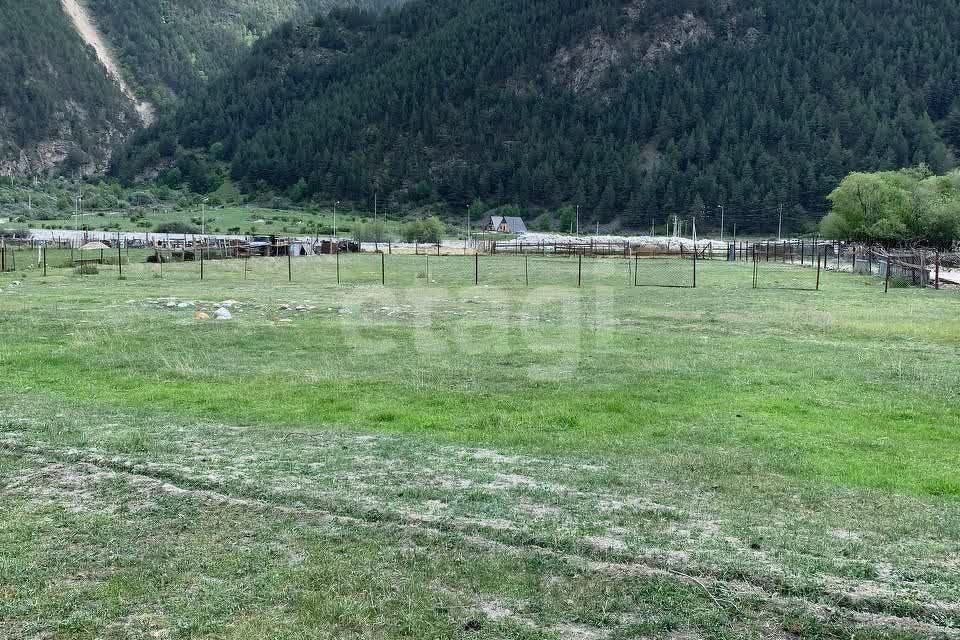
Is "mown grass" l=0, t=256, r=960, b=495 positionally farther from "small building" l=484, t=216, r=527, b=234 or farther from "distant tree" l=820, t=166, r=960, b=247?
"small building" l=484, t=216, r=527, b=234

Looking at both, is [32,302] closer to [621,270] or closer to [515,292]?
[515,292]

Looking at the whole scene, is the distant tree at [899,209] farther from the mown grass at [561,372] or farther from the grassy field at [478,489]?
the grassy field at [478,489]

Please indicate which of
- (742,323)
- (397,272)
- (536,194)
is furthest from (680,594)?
(536,194)

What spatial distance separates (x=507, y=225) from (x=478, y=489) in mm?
146551

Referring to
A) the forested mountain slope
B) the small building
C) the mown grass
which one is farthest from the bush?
the mown grass

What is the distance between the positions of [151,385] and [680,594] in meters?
10.2

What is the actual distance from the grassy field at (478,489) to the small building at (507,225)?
134294mm

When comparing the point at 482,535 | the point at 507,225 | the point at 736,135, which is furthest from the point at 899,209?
the point at 736,135

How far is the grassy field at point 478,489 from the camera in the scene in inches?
195

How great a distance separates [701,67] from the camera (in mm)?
195625

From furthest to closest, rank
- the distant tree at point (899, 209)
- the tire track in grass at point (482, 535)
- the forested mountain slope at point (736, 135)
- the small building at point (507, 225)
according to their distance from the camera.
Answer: the forested mountain slope at point (736, 135), the small building at point (507, 225), the distant tree at point (899, 209), the tire track in grass at point (482, 535)

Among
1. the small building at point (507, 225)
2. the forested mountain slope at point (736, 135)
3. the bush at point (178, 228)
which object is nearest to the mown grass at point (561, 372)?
the bush at point (178, 228)

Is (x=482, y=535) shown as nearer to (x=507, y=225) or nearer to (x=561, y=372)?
(x=561, y=372)

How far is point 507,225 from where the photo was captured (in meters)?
152
